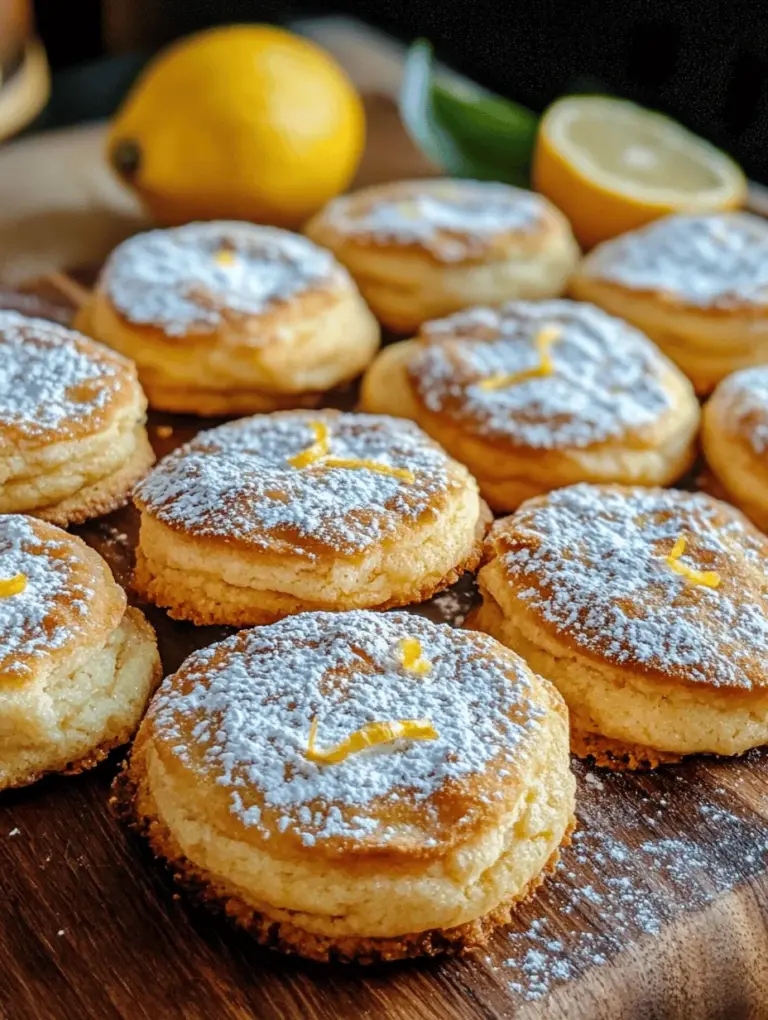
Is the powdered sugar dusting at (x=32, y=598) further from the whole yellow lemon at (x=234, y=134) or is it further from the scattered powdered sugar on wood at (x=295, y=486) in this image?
the whole yellow lemon at (x=234, y=134)

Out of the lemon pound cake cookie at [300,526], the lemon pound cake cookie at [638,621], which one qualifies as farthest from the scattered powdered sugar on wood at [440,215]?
the lemon pound cake cookie at [638,621]

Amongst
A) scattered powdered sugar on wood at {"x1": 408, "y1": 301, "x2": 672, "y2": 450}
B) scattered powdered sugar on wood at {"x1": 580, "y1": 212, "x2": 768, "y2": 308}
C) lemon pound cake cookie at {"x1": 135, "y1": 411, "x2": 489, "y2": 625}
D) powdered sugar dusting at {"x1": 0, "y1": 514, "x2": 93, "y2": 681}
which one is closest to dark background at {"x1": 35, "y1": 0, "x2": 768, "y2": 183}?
scattered powdered sugar on wood at {"x1": 580, "y1": 212, "x2": 768, "y2": 308}

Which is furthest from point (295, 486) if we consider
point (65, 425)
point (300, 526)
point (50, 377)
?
point (50, 377)

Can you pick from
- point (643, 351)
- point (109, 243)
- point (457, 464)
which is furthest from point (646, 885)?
point (109, 243)

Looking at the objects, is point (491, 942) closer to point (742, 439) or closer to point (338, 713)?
point (338, 713)

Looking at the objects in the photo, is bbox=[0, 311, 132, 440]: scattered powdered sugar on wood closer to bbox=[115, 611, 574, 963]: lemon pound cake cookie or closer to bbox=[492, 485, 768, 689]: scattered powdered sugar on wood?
bbox=[115, 611, 574, 963]: lemon pound cake cookie

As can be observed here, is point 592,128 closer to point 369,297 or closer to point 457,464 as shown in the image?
point 369,297
